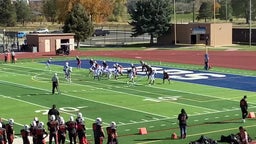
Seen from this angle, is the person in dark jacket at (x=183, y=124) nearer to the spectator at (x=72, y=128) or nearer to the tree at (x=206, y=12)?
the spectator at (x=72, y=128)

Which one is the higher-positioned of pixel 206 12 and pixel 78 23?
pixel 206 12

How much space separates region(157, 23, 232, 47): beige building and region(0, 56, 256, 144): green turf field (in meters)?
33.5

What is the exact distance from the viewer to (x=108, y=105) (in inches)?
1272

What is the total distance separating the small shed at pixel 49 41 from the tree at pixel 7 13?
42201 mm

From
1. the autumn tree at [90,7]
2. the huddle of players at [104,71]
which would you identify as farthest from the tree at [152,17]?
the huddle of players at [104,71]

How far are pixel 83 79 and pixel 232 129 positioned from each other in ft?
67.1

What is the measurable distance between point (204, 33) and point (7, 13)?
51679mm

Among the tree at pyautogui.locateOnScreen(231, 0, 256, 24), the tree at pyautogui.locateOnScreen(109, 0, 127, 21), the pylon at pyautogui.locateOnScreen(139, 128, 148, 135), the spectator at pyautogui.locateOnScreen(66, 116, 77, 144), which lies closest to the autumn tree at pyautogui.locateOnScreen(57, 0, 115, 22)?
the tree at pyautogui.locateOnScreen(109, 0, 127, 21)

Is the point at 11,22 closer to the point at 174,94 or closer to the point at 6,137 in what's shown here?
the point at 174,94

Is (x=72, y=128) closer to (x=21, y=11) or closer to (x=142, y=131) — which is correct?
(x=142, y=131)

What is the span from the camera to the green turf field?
1008 inches

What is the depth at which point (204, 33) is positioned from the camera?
76.2 m

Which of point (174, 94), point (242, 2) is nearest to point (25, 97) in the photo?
point (174, 94)

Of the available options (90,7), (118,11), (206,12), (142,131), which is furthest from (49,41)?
(118,11)
